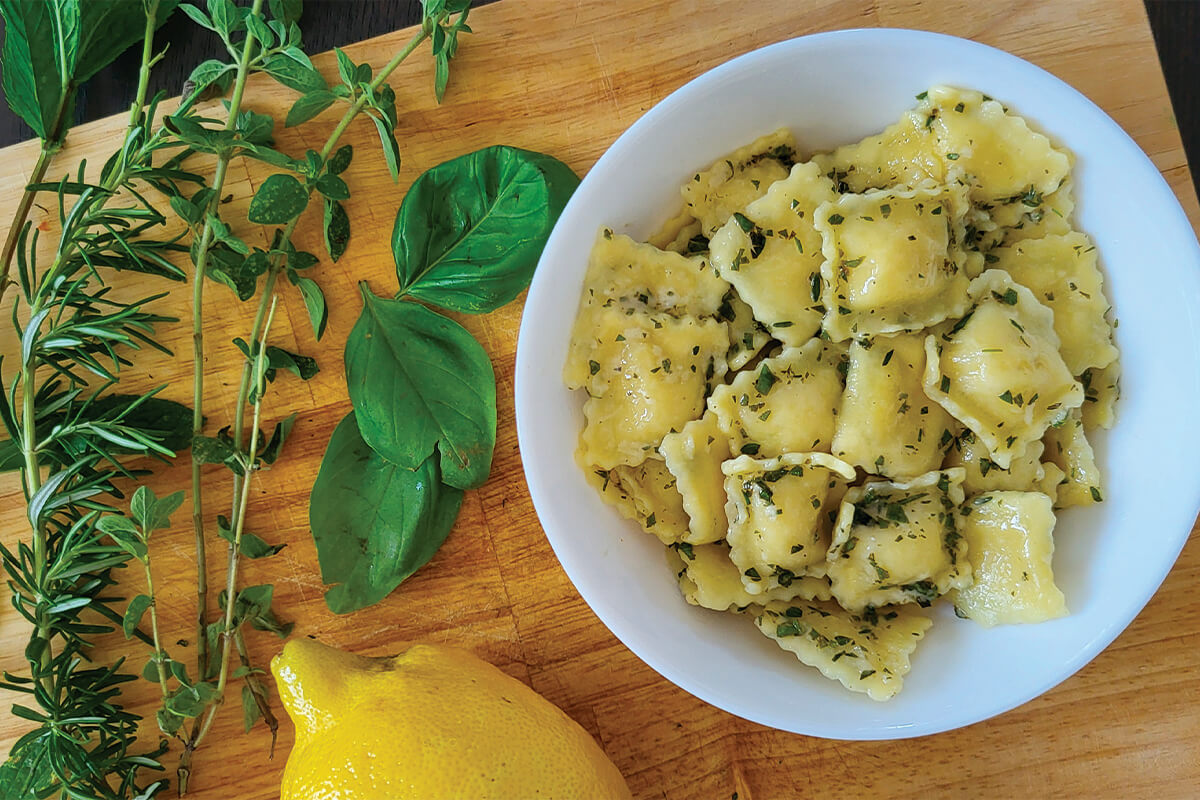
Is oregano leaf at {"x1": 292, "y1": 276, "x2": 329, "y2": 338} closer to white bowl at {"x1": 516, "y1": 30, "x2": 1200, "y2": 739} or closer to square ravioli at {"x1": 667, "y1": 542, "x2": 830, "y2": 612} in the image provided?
white bowl at {"x1": 516, "y1": 30, "x2": 1200, "y2": 739}

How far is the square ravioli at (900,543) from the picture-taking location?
106 cm

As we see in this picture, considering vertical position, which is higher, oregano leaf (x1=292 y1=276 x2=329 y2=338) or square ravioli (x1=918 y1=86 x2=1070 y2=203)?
square ravioli (x1=918 y1=86 x2=1070 y2=203)

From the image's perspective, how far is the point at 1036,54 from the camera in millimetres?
1247

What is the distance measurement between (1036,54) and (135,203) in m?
1.35

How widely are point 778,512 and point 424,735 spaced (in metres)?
0.51

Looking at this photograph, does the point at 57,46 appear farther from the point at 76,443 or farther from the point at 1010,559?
the point at 1010,559

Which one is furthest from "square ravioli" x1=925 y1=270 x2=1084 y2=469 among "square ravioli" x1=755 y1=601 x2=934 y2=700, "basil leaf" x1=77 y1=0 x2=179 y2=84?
"basil leaf" x1=77 y1=0 x2=179 y2=84

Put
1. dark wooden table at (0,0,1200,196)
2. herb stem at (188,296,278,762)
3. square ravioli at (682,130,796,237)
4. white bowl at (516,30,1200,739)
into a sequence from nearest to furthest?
white bowl at (516,30,1200,739) → square ravioli at (682,130,796,237) → herb stem at (188,296,278,762) → dark wooden table at (0,0,1200,196)

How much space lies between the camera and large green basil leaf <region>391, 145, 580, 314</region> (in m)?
1.25

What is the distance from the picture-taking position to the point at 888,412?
3.49 ft

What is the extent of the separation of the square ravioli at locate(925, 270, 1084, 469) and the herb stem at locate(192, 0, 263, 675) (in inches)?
38.7

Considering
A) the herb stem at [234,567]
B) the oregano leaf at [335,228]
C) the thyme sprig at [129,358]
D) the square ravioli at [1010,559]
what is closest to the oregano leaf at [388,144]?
the thyme sprig at [129,358]

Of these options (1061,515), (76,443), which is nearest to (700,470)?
(1061,515)

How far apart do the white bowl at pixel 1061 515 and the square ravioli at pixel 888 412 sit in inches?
8.7
